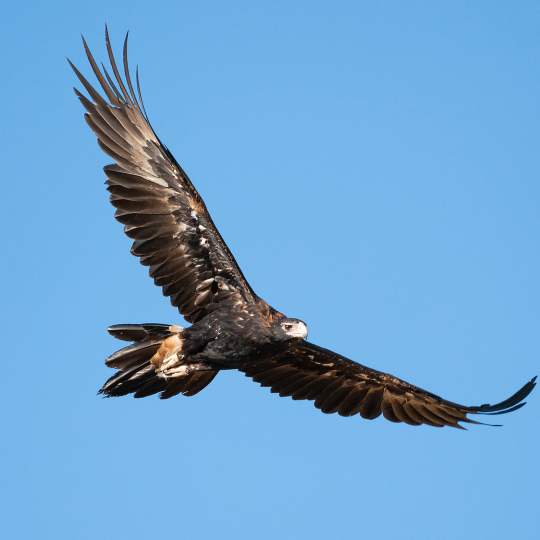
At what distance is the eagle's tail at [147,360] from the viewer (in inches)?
520

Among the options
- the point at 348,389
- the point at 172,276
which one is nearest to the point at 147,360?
the point at 172,276

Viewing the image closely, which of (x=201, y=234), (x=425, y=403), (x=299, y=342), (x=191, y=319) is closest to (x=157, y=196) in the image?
(x=201, y=234)

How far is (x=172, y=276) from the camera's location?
13.7 meters

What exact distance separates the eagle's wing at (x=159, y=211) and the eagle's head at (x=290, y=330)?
1.74ft

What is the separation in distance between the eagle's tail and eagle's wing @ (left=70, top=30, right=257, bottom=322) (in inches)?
20.2

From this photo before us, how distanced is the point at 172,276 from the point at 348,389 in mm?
3098

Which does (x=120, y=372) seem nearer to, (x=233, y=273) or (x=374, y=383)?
(x=233, y=273)

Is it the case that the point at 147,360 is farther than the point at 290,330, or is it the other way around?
the point at 147,360

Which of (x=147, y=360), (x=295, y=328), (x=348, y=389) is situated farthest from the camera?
(x=348, y=389)

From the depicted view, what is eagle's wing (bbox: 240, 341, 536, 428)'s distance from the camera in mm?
14891

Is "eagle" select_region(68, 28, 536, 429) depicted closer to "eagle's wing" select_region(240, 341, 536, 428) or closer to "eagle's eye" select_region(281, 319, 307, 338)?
"eagle's eye" select_region(281, 319, 307, 338)

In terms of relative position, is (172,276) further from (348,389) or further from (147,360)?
(348,389)

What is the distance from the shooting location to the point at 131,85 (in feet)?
44.7

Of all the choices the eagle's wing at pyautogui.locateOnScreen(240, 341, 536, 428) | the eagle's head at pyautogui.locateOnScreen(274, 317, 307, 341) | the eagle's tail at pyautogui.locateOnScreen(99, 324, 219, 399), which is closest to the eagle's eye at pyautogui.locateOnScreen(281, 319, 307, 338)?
the eagle's head at pyautogui.locateOnScreen(274, 317, 307, 341)
